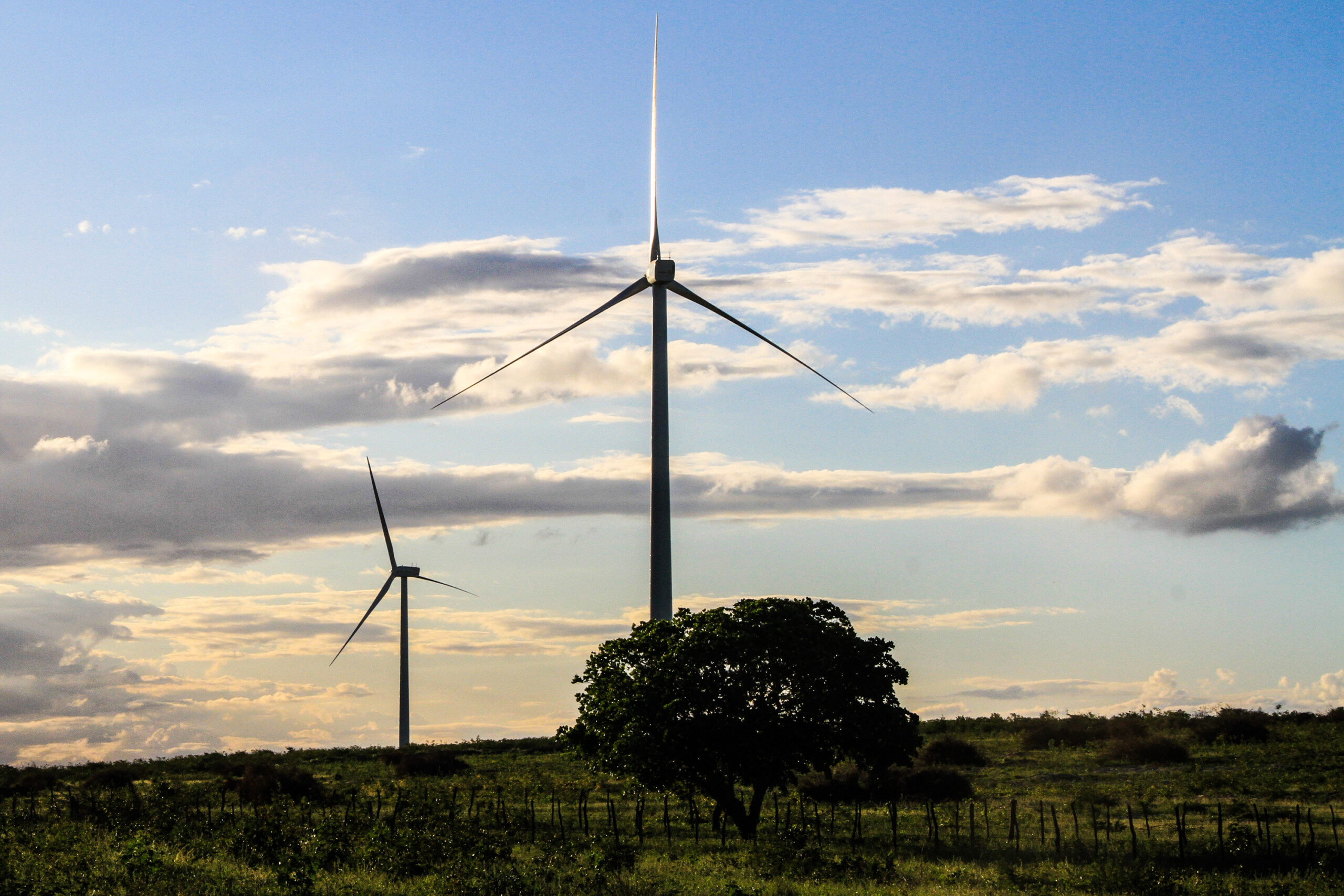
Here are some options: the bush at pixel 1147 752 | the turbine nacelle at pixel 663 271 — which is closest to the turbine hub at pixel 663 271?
the turbine nacelle at pixel 663 271

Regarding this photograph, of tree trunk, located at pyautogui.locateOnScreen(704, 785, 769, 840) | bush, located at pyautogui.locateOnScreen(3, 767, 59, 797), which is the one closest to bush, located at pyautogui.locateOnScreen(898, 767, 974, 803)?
tree trunk, located at pyautogui.locateOnScreen(704, 785, 769, 840)

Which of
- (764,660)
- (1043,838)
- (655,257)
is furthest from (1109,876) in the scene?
(655,257)

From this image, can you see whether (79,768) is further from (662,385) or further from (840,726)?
(840,726)

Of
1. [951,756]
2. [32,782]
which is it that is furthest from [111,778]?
[951,756]

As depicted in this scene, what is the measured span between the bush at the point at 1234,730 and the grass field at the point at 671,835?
6164 mm

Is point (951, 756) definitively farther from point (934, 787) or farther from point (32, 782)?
point (32, 782)

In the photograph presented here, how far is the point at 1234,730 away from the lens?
88312 millimetres

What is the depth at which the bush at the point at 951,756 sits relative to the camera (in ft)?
264

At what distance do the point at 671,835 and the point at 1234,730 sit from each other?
5659 cm

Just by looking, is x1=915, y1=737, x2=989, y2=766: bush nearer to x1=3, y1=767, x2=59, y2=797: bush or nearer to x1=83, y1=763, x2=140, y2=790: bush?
x1=83, y1=763, x2=140, y2=790: bush

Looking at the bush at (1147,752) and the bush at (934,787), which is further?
the bush at (1147,752)

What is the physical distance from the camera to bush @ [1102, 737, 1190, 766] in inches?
3029

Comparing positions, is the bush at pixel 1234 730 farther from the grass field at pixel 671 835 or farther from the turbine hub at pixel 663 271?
the turbine hub at pixel 663 271

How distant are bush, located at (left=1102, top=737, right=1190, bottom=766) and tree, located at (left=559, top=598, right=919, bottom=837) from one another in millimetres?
37488
